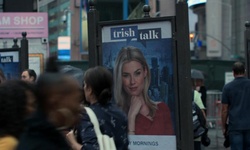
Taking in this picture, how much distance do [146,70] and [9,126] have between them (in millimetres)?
3573

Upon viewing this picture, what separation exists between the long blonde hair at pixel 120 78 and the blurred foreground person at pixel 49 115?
399 cm

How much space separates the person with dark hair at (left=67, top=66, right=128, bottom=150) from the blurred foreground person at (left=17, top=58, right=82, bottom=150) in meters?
1.54

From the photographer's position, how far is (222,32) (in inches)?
3071

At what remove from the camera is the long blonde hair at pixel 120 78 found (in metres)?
6.68

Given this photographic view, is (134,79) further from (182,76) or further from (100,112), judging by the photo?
(100,112)

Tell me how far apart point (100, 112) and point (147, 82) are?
245cm

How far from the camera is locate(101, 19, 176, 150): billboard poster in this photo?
6.57m

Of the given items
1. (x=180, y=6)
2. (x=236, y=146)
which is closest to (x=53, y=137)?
(x=180, y=6)

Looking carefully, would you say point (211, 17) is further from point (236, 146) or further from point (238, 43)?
point (236, 146)

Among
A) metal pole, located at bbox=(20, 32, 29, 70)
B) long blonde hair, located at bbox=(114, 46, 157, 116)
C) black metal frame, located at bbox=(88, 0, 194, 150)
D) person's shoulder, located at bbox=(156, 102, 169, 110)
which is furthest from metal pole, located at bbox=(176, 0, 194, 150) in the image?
metal pole, located at bbox=(20, 32, 29, 70)

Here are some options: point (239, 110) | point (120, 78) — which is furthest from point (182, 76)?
point (239, 110)

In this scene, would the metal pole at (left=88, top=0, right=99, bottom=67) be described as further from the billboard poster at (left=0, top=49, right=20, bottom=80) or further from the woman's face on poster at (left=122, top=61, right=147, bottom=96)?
the billboard poster at (left=0, top=49, right=20, bottom=80)

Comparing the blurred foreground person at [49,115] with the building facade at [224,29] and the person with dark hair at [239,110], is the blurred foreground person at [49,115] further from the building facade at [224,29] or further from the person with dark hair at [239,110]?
the building facade at [224,29]

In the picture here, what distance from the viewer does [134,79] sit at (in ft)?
22.0
